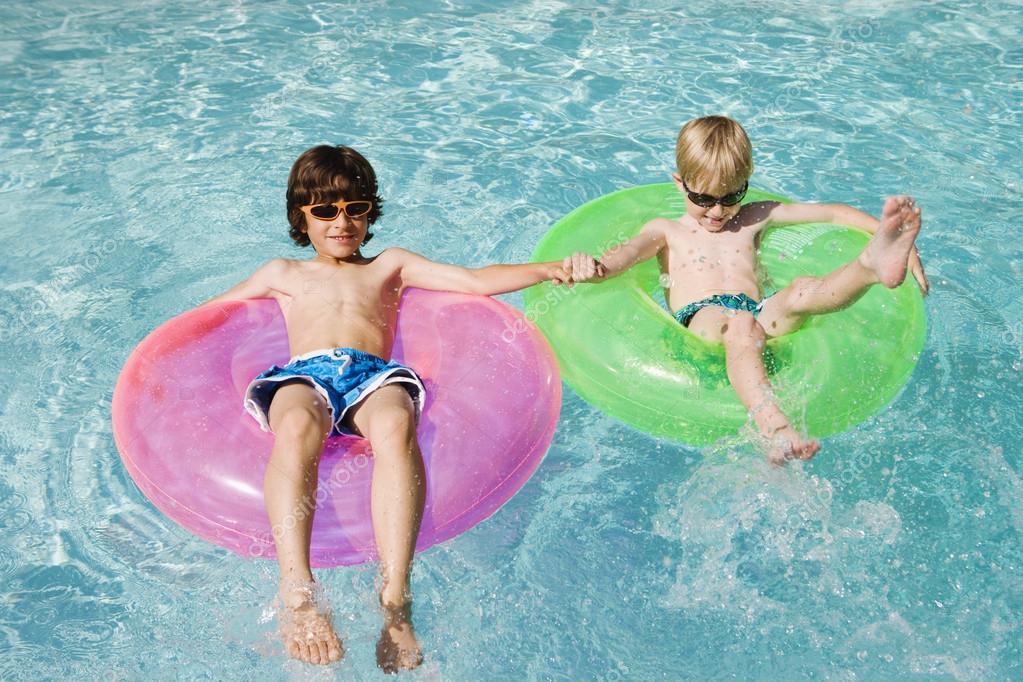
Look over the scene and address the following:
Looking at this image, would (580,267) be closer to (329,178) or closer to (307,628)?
(329,178)

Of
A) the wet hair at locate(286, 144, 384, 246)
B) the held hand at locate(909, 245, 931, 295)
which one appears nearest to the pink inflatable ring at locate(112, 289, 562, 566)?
the wet hair at locate(286, 144, 384, 246)

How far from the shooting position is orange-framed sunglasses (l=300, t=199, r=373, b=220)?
3604 mm

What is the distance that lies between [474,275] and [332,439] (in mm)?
840

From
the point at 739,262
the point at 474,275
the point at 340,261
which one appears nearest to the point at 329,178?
the point at 340,261

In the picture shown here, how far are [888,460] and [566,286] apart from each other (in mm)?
1395

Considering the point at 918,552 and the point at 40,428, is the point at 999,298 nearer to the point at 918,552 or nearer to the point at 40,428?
the point at 918,552

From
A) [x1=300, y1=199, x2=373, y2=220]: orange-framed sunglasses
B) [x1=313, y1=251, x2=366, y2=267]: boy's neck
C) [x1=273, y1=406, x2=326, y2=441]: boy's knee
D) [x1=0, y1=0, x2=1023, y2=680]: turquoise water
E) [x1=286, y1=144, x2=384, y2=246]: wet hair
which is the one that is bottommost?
[x1=0, y1=0, x2=1023, y2=680]: turquoise water

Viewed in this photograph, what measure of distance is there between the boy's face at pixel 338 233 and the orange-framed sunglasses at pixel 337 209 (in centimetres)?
1

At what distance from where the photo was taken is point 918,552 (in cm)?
340

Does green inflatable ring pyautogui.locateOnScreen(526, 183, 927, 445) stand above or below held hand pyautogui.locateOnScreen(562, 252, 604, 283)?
below

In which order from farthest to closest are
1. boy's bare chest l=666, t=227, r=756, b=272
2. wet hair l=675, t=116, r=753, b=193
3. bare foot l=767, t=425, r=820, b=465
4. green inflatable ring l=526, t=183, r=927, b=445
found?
boy's bare chest l=666, t=227, r=756, b=272 < wet hair l=675, t=116, r=753, b=193 < green inflatable ring l=526, t=183, r=927, b=445 < bare foot l=767, t=425, r=820, b=465

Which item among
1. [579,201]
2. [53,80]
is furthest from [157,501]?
[53,80]

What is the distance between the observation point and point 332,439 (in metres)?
3.31

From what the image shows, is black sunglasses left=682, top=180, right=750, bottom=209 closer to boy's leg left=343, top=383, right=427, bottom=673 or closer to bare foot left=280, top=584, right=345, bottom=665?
boy's leg left=343, top=383, right=427, bottom=673
